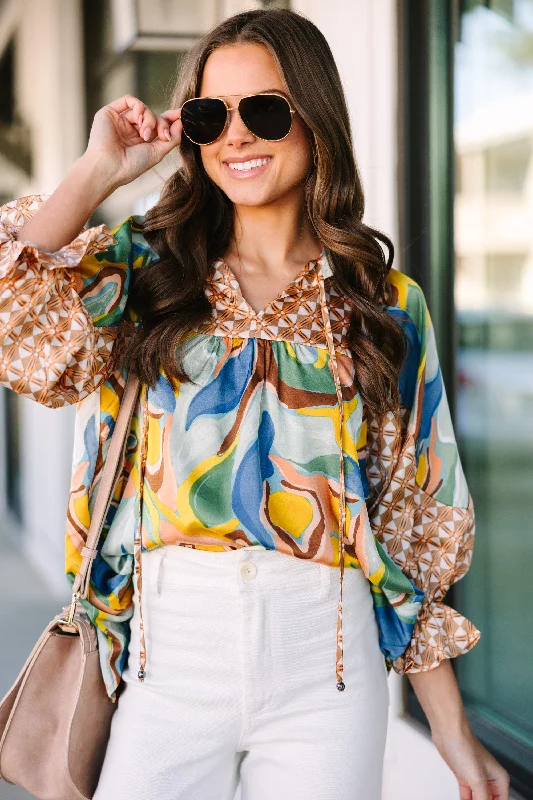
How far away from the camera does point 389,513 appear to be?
73.1 inches

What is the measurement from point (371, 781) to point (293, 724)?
20cm

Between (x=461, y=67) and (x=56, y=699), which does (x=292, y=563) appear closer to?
(x=56, y=699)

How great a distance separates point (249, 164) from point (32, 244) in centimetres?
46

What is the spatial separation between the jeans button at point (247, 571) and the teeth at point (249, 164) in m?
0.74

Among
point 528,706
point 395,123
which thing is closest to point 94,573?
point 528,706

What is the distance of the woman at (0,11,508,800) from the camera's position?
161 cm

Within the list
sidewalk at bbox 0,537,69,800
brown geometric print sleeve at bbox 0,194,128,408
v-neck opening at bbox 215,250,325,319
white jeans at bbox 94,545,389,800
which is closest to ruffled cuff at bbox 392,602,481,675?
white jeans at bbox 94,545,389,800

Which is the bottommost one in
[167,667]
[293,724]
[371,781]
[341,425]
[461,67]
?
[371,781]

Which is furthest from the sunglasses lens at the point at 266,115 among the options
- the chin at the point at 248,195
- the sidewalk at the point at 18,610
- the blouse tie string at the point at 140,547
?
the sidewalk at the point at 18,610

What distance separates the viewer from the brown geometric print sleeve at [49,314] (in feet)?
5.01

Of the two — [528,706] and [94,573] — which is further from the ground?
[94,573]

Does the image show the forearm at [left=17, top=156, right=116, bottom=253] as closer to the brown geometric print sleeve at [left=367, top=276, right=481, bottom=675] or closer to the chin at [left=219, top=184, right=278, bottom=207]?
the chin at [left=219, top=184, right=278, bottom=207]

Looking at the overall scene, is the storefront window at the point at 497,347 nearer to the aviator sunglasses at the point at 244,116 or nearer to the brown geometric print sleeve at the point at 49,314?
the aviator sunglasses at the point at 244,116

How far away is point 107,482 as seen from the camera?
5.56 feet
